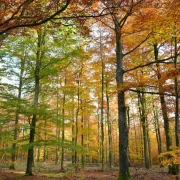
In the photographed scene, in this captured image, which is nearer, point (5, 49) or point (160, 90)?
point (160, 90)

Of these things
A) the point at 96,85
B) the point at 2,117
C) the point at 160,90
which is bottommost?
the point at 2,117

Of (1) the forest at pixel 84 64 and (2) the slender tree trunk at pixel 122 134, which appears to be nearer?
(1) the forest at pixel 84 64

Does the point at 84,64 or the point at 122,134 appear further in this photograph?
the point at 84,64

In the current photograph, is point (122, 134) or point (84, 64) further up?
point (84, 64)

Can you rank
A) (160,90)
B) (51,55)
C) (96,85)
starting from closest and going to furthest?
(160,90), (51,55), (96,85)

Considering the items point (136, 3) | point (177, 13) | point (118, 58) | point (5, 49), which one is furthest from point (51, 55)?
point (177, 13)

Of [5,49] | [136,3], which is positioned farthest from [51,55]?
[136,3]

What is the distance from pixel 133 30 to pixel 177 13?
2.56m

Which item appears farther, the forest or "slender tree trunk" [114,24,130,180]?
"slender tree trunk" [114,24,130,180]

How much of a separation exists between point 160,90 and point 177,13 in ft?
11.7

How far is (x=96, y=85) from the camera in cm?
1919

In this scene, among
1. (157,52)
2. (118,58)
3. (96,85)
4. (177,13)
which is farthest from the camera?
(96,85)

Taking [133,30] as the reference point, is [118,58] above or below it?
below

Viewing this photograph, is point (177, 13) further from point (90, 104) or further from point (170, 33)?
point (90, 104)
